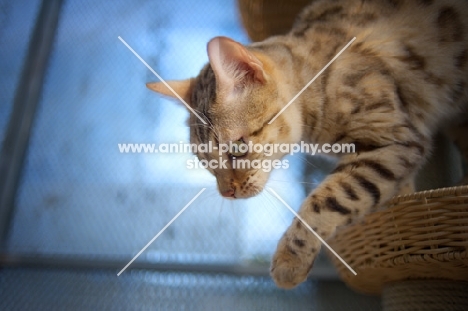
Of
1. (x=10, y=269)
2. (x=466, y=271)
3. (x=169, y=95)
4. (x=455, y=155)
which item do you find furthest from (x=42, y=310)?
(x=455, y=155)

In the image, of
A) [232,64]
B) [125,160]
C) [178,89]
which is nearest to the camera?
[232,64]

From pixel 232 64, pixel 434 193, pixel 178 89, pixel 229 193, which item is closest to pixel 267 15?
pixel 178 89

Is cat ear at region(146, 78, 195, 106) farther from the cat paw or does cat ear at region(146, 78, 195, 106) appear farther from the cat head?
the cat paw

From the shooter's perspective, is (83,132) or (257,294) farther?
(83,132)

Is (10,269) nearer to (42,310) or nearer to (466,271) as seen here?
(42,310)

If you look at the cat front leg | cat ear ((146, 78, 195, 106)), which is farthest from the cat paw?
cat ear ((146, 78, 195, 106))

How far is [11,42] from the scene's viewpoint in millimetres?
1728

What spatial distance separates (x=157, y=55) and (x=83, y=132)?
408mm

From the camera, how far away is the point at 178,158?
1716 mm

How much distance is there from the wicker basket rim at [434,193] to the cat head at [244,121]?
0.28m

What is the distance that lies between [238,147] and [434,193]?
0.42 m

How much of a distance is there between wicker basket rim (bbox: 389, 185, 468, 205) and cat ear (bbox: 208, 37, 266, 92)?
15.4 inches

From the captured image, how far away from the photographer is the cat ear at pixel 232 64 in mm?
960

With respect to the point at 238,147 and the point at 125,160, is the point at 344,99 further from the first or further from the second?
the point at 125,160
